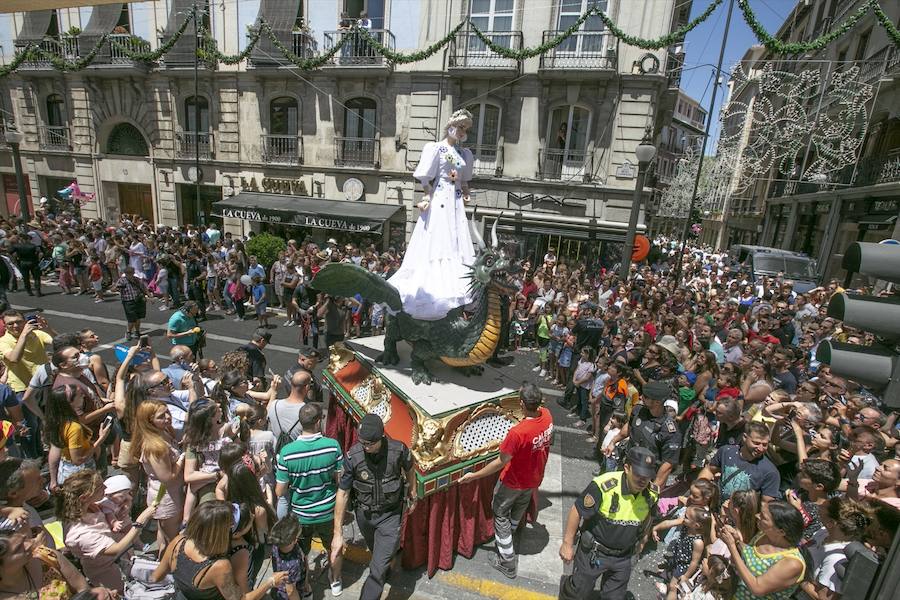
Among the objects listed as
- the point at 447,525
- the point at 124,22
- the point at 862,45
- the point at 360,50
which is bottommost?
the point at 447,525

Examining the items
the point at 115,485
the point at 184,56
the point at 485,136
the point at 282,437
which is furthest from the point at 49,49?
the point at 115,485

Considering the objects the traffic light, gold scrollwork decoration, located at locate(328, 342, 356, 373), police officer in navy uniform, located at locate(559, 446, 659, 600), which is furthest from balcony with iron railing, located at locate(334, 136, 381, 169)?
the traffic light

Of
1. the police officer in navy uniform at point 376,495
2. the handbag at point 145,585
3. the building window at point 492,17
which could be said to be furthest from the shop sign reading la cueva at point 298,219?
the handbag at point 145,585

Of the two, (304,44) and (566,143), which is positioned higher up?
(304,44)

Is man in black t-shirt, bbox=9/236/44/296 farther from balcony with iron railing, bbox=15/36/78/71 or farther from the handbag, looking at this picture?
balcony with iron railing, bbox=15/36/78/71

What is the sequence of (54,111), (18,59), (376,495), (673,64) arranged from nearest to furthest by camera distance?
(376,495), (673,64), (18,59), (54,111)

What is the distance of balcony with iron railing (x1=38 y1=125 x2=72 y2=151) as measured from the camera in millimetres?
20453

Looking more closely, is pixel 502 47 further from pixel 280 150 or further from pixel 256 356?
pixel 256 356

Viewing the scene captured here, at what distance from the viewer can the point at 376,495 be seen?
320 cm

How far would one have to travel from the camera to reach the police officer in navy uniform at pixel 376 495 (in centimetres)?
319

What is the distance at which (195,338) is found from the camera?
6559 mm

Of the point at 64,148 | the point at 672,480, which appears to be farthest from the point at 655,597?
the point at 64,148

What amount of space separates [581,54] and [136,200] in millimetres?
20349

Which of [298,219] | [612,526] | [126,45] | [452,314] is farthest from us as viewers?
[126,45]
